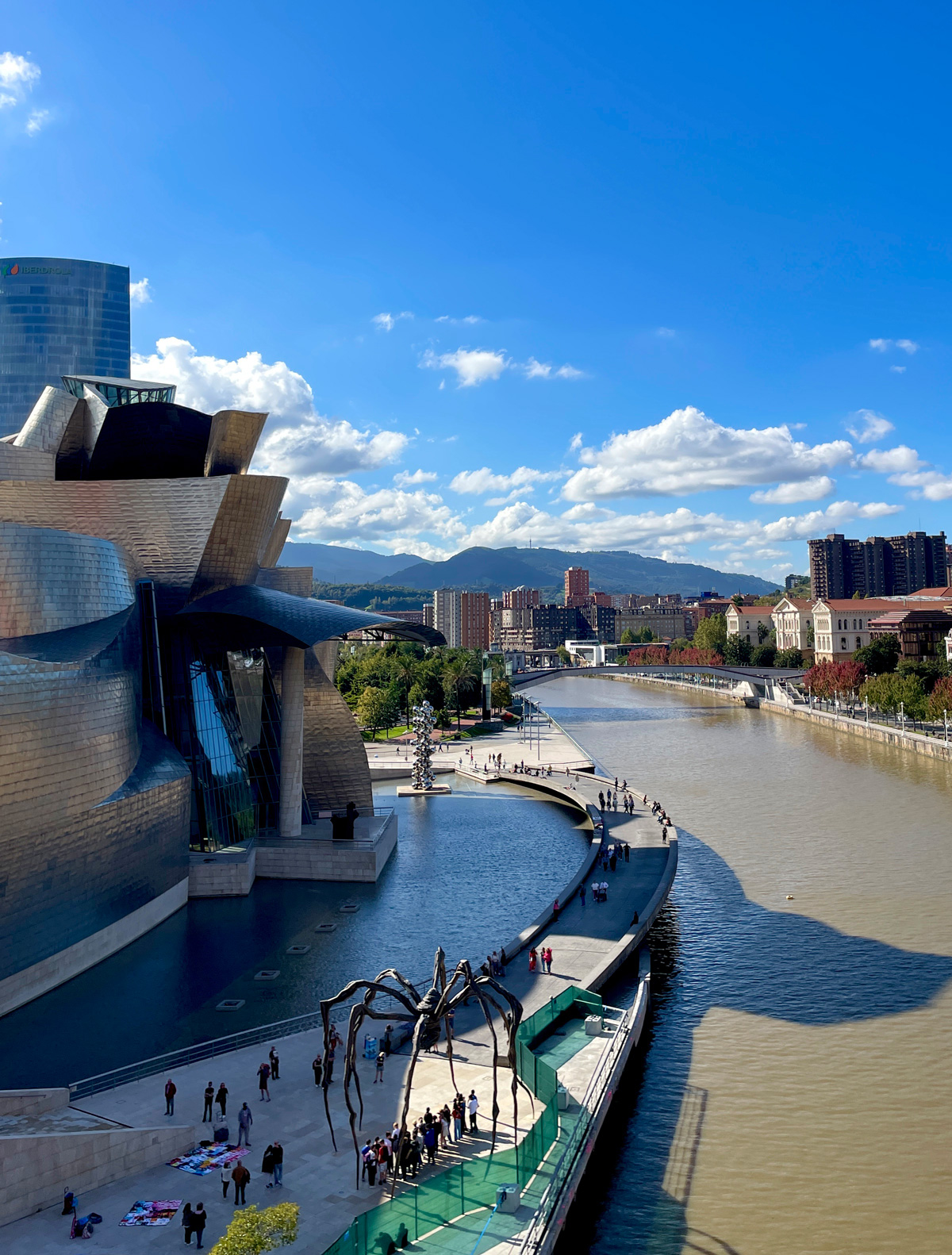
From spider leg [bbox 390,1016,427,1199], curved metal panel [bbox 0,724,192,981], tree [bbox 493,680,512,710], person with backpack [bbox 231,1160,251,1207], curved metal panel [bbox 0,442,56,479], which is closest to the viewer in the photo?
person with backpack [bbox 231,1160,251,1207]

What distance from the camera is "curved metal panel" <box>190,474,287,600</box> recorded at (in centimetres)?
3488

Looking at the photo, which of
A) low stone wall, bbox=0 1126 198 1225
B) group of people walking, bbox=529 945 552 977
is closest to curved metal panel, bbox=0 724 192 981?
low stone wall, bbox=0 1126 198 1225

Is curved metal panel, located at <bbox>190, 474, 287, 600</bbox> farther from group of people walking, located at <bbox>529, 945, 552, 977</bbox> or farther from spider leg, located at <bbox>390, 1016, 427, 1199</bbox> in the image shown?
spider leg, located at <bbox>390, 1016, 427, 1199</bbox>

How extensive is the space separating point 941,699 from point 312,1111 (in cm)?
6787

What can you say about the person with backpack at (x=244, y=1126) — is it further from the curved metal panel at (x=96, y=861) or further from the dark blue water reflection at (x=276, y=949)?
the curved metal panel at (x=96, y=861)

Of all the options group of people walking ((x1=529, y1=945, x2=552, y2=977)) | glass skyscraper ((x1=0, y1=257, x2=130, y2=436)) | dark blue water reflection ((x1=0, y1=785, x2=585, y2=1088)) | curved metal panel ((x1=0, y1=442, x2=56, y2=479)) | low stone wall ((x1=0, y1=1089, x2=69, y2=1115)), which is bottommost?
dark blue water reflection ((x1=0, y1=785, x2=585, y2=1088))

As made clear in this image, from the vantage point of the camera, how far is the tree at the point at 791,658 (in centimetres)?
13600

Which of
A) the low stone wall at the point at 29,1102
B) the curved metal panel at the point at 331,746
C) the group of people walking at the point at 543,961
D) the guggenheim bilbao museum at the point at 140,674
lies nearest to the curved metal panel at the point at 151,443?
the guggenheim bilbao museum at the point at 140,674

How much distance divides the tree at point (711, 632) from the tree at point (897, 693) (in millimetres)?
81517

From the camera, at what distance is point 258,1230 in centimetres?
1262

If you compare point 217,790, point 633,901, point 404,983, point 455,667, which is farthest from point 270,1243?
point 455,667

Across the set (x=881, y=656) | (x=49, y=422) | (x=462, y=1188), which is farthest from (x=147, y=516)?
(x=881, y=656)

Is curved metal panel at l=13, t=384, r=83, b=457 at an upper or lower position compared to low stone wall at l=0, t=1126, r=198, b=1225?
upper

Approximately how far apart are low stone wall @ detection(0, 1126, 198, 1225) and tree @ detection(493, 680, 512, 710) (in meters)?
80.1
